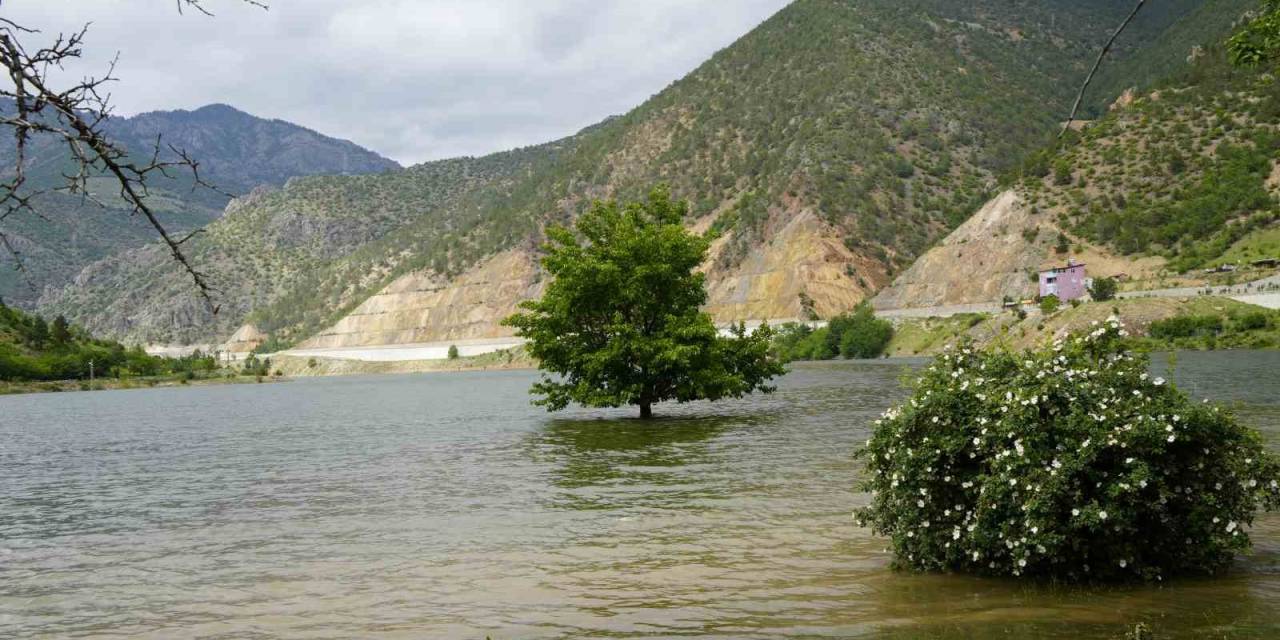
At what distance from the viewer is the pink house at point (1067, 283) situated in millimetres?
106312

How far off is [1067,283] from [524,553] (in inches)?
4066

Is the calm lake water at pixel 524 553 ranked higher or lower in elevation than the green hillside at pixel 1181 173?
lower

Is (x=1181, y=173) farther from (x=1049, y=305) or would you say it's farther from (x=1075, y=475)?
(x=1075, y=475)

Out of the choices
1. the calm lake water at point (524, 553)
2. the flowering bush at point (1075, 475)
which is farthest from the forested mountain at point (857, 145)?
the flowering bush at point (1075, 475)

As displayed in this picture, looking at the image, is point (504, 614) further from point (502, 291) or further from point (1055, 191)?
point (502, 291)

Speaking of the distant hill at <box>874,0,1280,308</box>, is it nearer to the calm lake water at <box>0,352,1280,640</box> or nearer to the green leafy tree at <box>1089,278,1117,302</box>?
the green leafy tree at <box>1089,278,1117,302</box>

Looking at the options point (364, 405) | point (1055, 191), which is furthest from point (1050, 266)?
point (364, 405)

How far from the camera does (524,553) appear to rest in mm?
15805

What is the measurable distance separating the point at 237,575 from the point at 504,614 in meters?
5.46

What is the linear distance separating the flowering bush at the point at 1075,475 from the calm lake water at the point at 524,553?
465 mm

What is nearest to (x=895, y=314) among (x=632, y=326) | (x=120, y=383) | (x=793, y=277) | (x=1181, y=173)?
(x=793, y=277)

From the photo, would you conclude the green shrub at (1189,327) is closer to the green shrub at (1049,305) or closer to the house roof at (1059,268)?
the green shrub at (1049,305)

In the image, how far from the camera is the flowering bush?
1130cm

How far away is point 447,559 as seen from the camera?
15.6 meters
